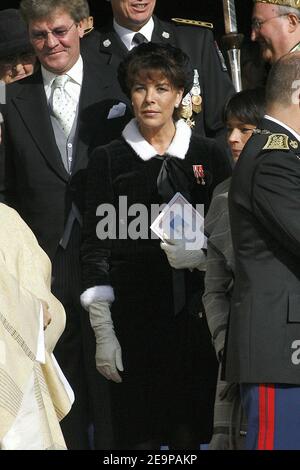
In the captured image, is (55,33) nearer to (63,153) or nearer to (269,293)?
(63,153)

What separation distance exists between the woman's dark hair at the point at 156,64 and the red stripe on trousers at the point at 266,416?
5.88 feet

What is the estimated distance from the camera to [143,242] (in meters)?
6.31

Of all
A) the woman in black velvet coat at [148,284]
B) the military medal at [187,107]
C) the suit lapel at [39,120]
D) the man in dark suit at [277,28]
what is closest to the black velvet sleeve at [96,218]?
the woman in black velvet coat at [148,284]

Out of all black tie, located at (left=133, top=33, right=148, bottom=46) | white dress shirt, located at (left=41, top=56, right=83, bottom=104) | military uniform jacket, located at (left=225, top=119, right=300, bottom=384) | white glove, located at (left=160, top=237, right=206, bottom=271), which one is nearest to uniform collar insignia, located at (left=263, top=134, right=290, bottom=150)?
military uniform jacket, located at (left=225, top=119, right=300, bottom=384)

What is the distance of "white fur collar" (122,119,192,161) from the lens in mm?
6352

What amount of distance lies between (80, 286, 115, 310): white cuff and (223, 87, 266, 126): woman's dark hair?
894mm

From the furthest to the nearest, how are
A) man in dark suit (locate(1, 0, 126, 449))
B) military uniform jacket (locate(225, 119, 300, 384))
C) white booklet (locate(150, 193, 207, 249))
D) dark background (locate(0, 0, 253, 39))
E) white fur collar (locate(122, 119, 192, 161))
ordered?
dark background (locate(0, 0, 253, 39))
man in dark suit (locate(1, 0, 126, 449))
white fur collar (locate(122, 119, 192, 161))
white booklet (locate(150, 193, 207, 249))
military uniform jacket (locate(225, 119, 300, 384))

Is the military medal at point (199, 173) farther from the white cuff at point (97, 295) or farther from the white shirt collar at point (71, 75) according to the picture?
the white shirt collar at point (71, 75)

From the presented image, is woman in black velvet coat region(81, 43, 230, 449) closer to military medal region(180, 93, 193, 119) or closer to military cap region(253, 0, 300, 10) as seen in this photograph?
military medal region(180, 93, 193, 119)

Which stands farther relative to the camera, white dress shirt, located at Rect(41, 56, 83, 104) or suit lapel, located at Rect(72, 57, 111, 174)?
white dress shirt, located at Rect(41, 56, 83, 104)

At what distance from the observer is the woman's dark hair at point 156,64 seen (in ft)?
20.9

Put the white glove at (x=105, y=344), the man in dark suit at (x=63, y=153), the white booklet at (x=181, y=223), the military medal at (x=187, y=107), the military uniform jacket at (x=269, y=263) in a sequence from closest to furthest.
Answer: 1. the military uniform jacket at (x=269, y=263)
2. the white booklet at (x=181, y=223)
3. the white glove at (x=105, y=344)
4. the man in dark suit at (x=63, y=153)
5. the military medal at (x=187, y=107)

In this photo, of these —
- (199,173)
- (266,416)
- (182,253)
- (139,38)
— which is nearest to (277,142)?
(266,416)

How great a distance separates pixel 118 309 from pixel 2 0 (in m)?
3.11
